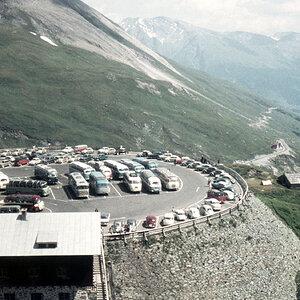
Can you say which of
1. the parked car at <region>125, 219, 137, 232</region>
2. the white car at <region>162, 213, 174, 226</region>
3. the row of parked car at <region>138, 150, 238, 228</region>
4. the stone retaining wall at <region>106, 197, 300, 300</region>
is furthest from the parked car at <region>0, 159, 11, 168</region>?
the stone retaining wall at <region>106, 197, 300, 300</region>

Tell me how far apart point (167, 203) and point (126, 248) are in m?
18.1

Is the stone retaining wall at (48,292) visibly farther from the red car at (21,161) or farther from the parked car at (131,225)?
the red car at (21,161)

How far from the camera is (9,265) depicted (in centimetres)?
4494

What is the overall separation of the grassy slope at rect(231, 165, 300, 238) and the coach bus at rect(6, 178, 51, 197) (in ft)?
153

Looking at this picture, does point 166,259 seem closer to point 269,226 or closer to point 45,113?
point 269,226

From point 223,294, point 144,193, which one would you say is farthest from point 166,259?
point 144,193

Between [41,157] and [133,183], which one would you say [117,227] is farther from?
[41,157]

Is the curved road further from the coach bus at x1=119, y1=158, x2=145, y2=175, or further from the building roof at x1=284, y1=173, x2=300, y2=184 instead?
the building roof at x1=284, y1=173, x2=300, y2=184

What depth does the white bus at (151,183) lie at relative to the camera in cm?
7686

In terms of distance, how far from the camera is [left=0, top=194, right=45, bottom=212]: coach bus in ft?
206

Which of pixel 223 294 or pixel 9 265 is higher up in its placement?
pixel 9 265

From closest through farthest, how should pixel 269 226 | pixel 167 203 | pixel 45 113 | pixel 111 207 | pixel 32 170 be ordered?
pixel 111 207
pixel 167 203
pixel 269 226
pixel 32 170
pixel 45 113

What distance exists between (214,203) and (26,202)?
30.2 meters

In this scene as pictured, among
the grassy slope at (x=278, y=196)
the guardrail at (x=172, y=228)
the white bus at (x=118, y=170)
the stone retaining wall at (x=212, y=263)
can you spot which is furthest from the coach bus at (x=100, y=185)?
the grassy slope at (x=278, y=196)
